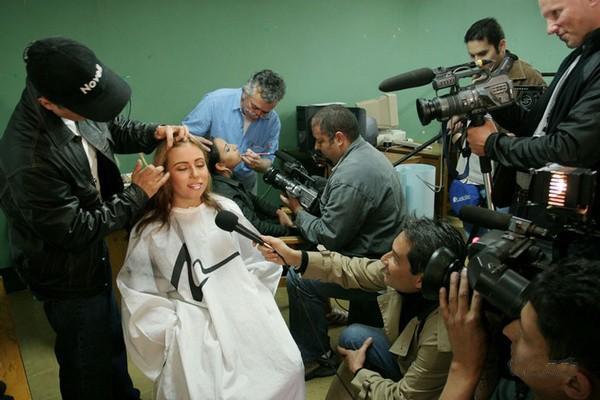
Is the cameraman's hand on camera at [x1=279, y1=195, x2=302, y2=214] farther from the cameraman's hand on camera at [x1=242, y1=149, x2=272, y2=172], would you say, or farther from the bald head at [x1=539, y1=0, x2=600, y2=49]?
the bald head at [x1=539, y1=0, x2=600, y2=49]

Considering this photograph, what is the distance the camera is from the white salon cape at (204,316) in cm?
154

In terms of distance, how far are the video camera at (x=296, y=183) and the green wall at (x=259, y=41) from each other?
1419mm

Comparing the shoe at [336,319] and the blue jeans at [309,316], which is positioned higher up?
the blue jeans at [309,316]

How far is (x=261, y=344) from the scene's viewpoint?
1635 millimetres

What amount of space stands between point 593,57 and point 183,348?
1517 millimetres

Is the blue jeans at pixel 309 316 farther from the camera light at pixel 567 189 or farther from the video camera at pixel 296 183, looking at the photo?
the camera light at pixel 567 189

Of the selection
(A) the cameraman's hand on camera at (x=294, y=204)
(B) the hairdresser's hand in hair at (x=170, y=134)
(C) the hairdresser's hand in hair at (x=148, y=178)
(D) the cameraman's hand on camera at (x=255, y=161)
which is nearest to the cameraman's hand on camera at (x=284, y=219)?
(A) the cameraman's hand on camera at (x=294, y=204)

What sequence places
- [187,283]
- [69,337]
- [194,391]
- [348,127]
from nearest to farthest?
1. [194,391]
2. [69,337]
3. [187,283]
4. [348,127]

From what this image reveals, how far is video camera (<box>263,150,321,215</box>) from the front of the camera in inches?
94.7

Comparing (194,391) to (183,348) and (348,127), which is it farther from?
(348,127)

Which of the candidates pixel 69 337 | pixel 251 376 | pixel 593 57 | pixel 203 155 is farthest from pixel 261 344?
pixel 593 57

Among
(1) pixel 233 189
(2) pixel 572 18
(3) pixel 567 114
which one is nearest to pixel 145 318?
(1) pixel 233 189

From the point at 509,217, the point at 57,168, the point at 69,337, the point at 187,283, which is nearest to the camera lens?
the point at 509,217

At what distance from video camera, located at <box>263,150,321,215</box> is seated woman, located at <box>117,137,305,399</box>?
1.86 ft
